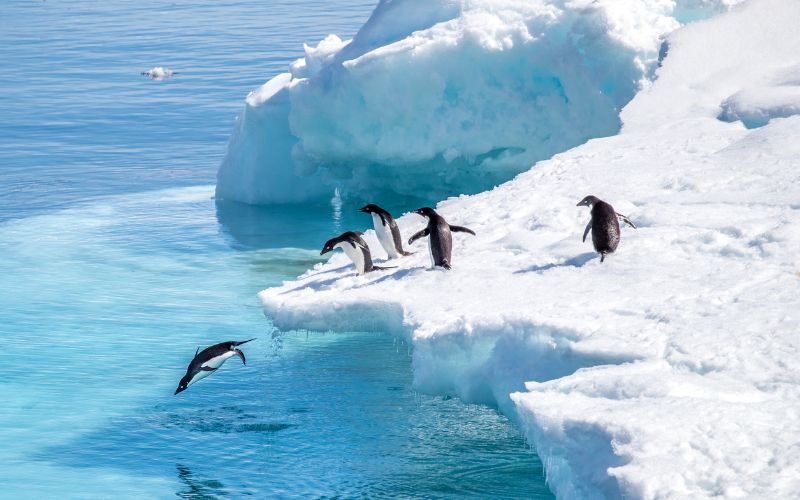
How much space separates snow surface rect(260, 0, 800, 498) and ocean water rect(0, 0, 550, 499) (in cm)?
83

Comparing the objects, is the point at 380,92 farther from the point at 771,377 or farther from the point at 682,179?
the point at 771,377

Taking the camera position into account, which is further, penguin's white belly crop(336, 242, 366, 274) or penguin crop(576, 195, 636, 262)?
penguin's white belly crop(336, 242, 366, 274)

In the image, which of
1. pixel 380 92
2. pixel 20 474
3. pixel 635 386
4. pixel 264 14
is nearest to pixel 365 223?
pixel 380 92

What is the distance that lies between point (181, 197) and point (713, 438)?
15.8 m

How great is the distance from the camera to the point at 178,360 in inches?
474

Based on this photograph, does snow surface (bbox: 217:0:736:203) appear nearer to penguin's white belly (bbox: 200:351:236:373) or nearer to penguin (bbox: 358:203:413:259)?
penguin (bbox: 358:203:413:259)

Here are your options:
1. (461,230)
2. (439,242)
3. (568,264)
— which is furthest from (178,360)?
(568,264)

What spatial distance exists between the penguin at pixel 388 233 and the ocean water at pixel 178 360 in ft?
3.30

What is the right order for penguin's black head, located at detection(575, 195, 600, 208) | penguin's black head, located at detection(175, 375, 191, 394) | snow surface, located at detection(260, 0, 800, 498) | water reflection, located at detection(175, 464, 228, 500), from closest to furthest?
snow surface, located at detection(260, 0, 800, 498)
water reflection, located at detection(175, 464, 228, 500)
penguin's black head, located at detection(575, 195, 600, 208)
penguin's black head, located at detection(175, 375, 191, 394)

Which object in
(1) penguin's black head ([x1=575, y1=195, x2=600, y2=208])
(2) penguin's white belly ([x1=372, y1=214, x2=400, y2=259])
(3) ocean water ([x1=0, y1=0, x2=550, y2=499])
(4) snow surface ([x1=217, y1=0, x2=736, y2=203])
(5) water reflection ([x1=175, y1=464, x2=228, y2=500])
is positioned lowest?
(5) water reflection ([x1=175, y1=464, x2=228, y2=500])

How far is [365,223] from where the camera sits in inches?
685

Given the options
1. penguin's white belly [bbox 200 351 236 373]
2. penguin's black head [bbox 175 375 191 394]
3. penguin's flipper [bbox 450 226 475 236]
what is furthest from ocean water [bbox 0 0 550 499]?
penguin's flipper [bbox 450 226 475 236]

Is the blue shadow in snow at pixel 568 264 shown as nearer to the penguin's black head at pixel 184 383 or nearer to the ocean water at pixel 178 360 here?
the ocean water at pixel 178 360

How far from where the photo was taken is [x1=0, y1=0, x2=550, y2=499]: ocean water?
884cm
